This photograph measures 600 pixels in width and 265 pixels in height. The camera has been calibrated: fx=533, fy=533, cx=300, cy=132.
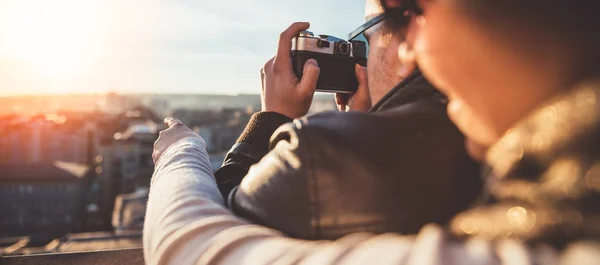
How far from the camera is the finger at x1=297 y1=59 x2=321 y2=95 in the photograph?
3.04ft

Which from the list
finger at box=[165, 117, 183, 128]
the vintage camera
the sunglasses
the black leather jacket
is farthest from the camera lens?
the black leather jacket

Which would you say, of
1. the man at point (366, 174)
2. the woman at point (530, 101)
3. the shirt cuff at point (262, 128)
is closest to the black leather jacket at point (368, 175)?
the man at point (366, 174)

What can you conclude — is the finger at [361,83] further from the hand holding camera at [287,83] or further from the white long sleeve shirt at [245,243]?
the white long sleeve shirt at [245,243]

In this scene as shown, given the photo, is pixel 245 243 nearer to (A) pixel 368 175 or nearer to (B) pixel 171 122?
(A) pixel 368 175

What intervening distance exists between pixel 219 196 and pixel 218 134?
119ft

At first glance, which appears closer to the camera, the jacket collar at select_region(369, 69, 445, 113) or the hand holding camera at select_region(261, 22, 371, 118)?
the jacket collar at select_region(369, 69, 445, 113)

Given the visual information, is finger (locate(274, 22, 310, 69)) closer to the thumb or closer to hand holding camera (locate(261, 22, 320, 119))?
hand holding camera (locate(261, 22, 320, 119))

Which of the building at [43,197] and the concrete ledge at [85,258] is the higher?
the concrete ledge at [85,258]

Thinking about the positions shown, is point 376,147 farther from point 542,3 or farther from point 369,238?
point 542,3

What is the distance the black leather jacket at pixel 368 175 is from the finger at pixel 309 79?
360 millimetres

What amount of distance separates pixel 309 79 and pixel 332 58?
93 millimetres

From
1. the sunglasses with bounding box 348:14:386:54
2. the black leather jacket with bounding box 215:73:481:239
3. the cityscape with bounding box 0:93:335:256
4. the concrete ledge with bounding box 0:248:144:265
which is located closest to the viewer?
the black leather jacket with bounding box 215:73:481:239

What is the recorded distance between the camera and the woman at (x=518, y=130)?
0.30 meters

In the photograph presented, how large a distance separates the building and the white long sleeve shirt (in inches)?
1200
